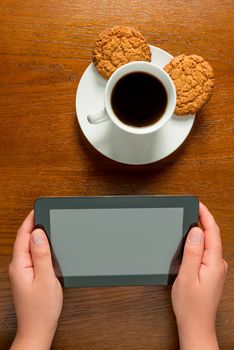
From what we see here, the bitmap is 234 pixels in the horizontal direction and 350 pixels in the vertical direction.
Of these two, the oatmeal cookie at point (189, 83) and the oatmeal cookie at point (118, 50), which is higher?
the oatmeal cookie at point (118, 50)

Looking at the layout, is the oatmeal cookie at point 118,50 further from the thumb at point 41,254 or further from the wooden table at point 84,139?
the thumb at point 41,254

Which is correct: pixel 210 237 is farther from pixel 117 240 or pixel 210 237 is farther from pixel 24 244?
pixel 24 244

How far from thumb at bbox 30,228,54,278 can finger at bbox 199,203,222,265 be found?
0.22 m

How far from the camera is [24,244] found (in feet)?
2.25

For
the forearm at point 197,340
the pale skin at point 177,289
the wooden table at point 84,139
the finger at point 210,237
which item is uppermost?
the wooden table at point 84,139

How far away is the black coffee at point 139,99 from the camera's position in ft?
2.17

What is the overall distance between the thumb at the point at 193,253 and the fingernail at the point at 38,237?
0.65 feet

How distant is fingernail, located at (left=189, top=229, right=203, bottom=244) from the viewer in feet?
2.18

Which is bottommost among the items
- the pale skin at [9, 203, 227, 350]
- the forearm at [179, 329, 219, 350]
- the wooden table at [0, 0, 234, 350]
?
the forearm at [179, 329, 219, 350]

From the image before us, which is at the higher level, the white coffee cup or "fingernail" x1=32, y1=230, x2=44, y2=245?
the white coffee cup

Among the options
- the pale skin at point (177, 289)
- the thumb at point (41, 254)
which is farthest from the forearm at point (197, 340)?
the thumb at point (41, 254)

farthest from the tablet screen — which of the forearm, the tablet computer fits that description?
the forearm

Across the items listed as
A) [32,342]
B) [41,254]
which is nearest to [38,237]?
[41,254]

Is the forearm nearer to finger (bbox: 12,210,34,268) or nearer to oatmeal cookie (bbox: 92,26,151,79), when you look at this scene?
finger (bbox: 12,210,34,268)
